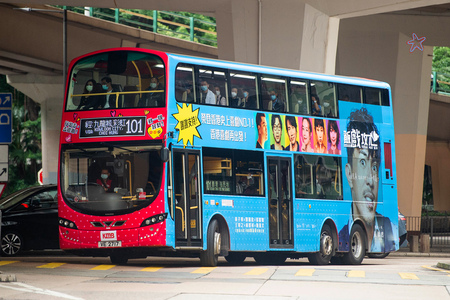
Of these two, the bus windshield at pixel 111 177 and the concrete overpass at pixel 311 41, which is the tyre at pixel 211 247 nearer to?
the bus windshield at pixel 111 177

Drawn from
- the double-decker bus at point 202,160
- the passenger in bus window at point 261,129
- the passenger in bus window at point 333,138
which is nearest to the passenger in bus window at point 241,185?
the double-decker bus at point 202,160

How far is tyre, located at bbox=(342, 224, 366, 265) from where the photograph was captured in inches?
858

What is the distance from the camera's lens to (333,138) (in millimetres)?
20906

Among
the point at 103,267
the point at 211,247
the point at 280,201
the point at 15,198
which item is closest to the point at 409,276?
the point at 280,201

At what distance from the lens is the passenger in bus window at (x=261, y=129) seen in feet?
62.1

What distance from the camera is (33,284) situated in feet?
43.5

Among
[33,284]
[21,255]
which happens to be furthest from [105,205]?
[21,255]

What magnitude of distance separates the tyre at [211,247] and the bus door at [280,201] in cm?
184

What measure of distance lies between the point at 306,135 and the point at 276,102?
128cm

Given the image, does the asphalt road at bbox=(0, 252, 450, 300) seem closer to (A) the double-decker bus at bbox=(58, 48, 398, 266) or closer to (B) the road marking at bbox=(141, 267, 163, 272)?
(B) the road marking at bbox=(141, 267, 163, 272)

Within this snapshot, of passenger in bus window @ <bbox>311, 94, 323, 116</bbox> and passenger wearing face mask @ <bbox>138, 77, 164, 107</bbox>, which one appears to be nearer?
passenger wearing face mask @ <bbox>138, 77, 164, 107</bbox>

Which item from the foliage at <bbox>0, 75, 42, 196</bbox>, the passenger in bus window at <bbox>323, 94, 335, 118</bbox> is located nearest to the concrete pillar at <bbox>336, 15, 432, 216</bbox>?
the passenger in bus window at <bbox>323, 94, 335, 118</bbox>

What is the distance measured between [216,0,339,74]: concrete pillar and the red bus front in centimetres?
683

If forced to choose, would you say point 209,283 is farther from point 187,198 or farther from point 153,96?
point 153,96
